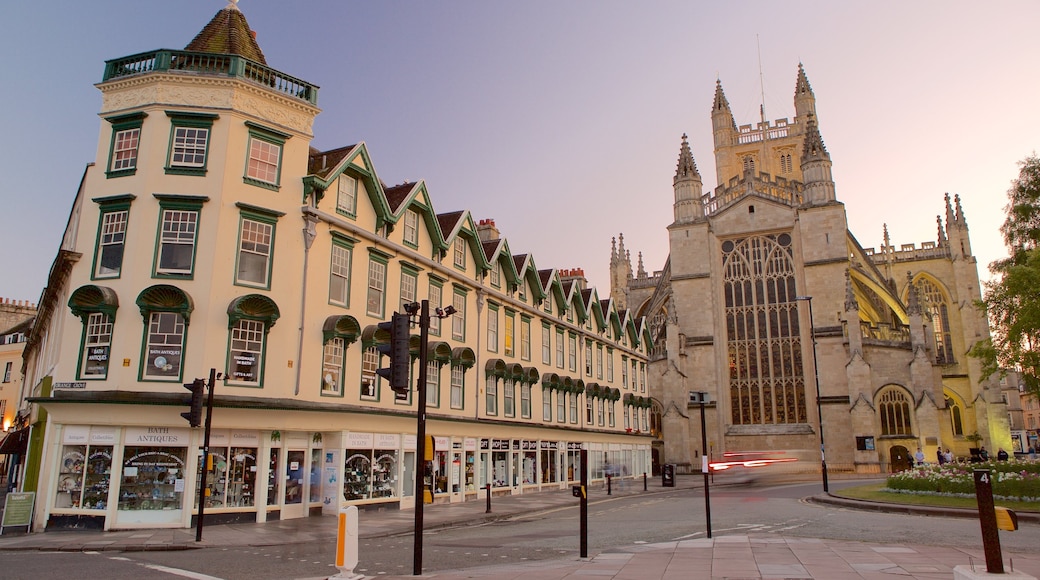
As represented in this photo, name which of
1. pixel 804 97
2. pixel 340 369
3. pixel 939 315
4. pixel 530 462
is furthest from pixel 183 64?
pixel 939 315

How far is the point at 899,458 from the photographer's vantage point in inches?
1893

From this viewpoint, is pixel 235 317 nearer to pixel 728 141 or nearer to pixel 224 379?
pixel 224 379

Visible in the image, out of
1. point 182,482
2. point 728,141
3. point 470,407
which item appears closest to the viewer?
point 182,482

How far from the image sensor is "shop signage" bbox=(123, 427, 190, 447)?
18641 millimetres

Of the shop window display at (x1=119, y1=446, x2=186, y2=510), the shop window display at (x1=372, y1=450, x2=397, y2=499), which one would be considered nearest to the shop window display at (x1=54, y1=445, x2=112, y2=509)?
the shop window display at (x1=119, y1=446, x2=186, y2=510)

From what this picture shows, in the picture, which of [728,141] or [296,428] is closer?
[296,428]

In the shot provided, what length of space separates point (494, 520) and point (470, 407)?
8.08m

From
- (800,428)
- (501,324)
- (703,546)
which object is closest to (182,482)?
(703,546)

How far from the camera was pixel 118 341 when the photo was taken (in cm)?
1919

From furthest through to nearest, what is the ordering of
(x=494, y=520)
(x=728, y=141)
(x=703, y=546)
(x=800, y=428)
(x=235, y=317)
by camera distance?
(x=728, y=141), (x=800, y=428), (x=494, y=520), (x=235, y=317), (x=703, y=546)

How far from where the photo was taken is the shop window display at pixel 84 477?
719 inches

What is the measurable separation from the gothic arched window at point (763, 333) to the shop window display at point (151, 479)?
144ft

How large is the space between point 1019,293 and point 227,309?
28427mm

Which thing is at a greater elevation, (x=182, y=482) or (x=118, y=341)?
(x=118, y=341)
